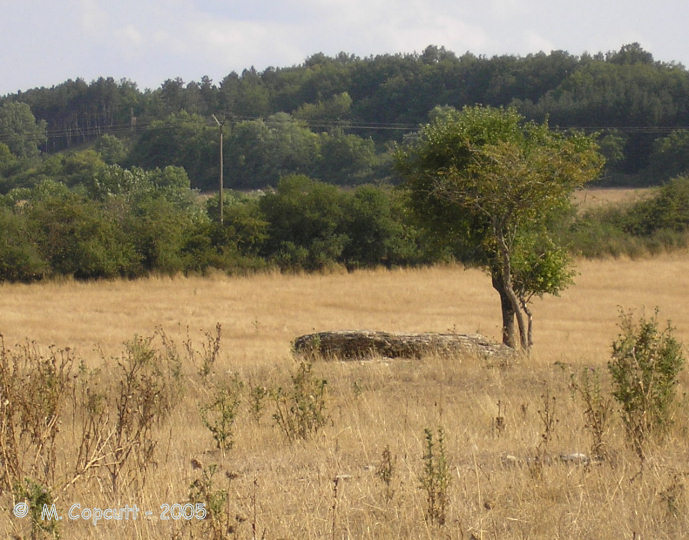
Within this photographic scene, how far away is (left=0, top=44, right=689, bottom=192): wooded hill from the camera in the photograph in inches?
3391

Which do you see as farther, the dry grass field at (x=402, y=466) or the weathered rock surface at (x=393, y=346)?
the weathered rock surface at (x=393, y=346)

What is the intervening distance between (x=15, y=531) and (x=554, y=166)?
13.4m

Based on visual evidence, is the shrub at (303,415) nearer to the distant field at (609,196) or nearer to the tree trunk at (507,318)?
the tree trunk at (507,318)

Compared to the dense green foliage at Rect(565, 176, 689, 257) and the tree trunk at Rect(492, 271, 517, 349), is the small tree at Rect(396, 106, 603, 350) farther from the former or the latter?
the dense green foliage at Rect(565, 176, 689, 257)

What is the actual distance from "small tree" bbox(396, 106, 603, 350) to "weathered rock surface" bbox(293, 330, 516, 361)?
201 centimetres

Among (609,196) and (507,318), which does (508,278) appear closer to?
(507,318)

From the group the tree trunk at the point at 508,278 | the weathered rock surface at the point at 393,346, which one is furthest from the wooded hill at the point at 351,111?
the weathered rock surface at the point at 393,346

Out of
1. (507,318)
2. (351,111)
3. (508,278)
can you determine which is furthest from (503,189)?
(351,111)

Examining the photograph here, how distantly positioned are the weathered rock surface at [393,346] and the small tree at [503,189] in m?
2.01

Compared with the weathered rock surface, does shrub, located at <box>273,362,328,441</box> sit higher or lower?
higher

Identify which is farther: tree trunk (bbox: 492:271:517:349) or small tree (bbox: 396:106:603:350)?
tree trunk (bbox: 492:271:517:349)

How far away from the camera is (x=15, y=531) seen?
4.24 metres

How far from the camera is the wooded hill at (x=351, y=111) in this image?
8612 centimetres

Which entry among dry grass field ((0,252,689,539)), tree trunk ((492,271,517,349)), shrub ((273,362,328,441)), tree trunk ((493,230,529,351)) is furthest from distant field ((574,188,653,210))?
shrub ((273,362,328,441))
